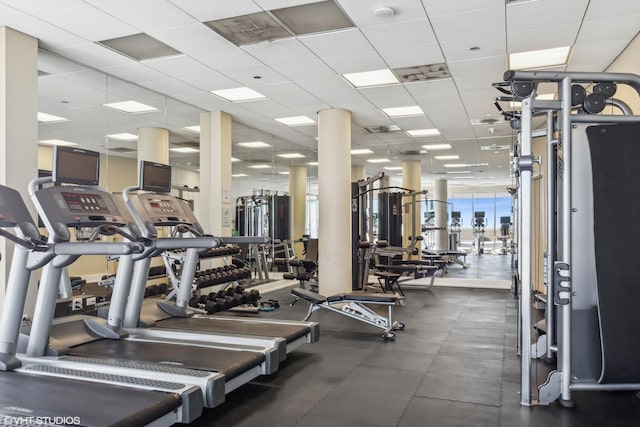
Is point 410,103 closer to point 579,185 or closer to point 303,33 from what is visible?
point 303,33

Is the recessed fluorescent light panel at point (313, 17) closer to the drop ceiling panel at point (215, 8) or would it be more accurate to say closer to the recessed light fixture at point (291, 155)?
the drop ceiling panel at point (215, 8)

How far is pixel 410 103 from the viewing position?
6.82 meters

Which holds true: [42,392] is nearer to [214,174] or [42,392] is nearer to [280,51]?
[280,51]

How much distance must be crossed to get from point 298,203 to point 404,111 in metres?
3.53

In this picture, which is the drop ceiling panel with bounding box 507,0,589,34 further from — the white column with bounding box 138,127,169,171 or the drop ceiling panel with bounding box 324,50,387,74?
the white column with bounding box 138,127,169,171

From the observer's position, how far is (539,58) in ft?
16.4

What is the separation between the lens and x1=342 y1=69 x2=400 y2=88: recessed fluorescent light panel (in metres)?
5.52

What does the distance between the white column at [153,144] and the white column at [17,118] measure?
1877 mm

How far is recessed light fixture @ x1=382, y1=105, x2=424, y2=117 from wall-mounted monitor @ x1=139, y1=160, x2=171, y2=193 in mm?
3997

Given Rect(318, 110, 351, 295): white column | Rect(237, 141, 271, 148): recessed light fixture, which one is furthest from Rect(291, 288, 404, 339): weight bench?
Rect(237, 141, 271, 148): recessed light fixture

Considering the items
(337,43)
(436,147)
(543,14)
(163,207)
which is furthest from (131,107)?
(436,147)

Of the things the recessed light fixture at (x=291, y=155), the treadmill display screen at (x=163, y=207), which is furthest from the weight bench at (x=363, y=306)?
the recessed light fixture at (x=291, y=155)

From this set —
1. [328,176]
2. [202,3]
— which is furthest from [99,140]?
[328,176]

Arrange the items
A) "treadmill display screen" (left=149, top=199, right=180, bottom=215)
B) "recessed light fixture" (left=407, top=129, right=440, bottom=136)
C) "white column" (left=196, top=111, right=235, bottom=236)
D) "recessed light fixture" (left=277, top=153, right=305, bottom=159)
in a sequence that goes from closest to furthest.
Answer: "treadmill display screen" (left=149, top=199, right=180, bottom=215)
"white column" (left=196, top=111, right=235, bottom=236)
"recessed light fixture" (left=407, top=129, right=440, bottom=136)
"recessed light fixture" (left=277, top=153, right=305, bottom=159)
